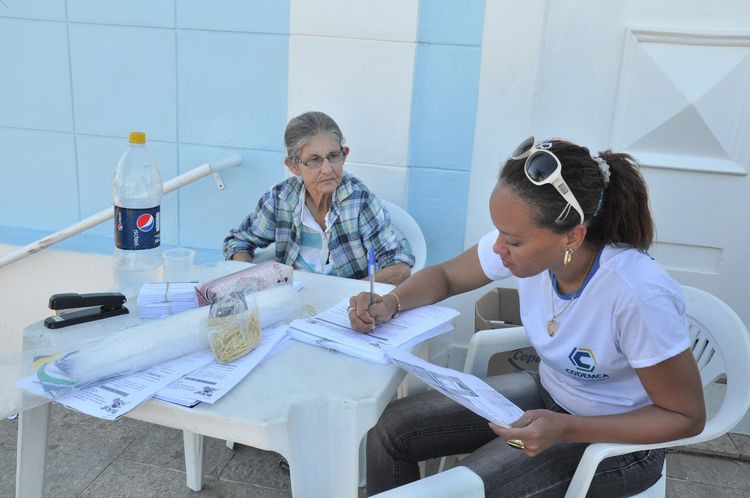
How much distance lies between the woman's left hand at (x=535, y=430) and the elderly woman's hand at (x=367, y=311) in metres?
0.41

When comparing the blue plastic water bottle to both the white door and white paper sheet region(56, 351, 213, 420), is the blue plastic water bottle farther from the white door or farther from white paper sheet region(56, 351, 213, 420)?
the white door

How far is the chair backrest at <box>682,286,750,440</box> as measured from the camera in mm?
1538

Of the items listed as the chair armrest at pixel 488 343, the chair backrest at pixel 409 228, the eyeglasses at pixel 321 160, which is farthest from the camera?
the chair backrest at pixel 409 228

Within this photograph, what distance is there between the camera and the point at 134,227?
1.77 metres

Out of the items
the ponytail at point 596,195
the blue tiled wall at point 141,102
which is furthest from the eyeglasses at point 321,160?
the ponytail at point 596,195

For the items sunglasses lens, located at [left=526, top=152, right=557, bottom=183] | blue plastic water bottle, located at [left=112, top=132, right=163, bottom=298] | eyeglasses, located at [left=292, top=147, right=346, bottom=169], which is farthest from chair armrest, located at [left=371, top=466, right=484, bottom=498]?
eyeglasses, located at [left=292, top=147, right=346, bottom=169]

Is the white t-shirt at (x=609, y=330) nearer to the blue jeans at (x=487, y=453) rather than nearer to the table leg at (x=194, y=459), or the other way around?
the blue jeans at (x=487, y=453)

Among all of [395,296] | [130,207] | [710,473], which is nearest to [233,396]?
[395,296]

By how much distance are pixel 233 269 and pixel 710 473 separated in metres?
1.99

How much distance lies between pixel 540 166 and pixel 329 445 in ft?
2.38

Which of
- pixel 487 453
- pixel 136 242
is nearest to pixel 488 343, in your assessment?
pixel 487 453

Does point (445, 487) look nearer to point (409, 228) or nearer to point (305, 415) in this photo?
point (305, 415)

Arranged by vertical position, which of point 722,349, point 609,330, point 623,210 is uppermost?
point 623,210

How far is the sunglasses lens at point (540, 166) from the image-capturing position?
136cm
